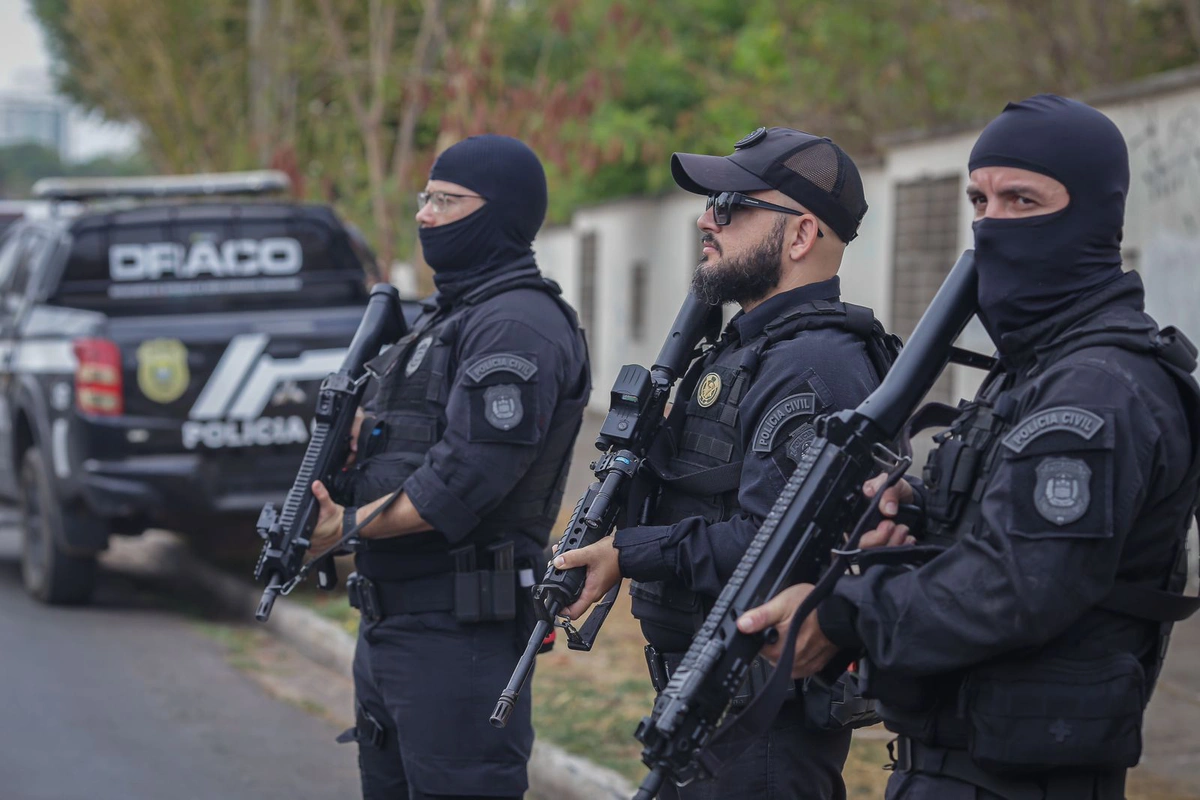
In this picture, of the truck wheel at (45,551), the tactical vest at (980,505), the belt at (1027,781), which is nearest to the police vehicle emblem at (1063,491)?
the tactical vest at (980,505)

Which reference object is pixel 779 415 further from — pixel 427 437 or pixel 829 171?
pixel 427 437

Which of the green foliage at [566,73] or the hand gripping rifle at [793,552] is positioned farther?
the green foliage at [566,73]

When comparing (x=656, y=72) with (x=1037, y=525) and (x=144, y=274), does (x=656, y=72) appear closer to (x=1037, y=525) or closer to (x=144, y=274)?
(x=144, y=274)

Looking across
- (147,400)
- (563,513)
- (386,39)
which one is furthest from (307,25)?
(147,400)

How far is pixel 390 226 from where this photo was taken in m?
10.6

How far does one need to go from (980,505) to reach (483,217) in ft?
5.86

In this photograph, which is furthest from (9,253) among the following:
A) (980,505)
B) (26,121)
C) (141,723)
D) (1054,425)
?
(26,121)

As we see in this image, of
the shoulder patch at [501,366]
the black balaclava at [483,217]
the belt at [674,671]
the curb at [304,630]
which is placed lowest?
the curb at [304,630]

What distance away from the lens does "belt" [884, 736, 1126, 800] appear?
2.22m

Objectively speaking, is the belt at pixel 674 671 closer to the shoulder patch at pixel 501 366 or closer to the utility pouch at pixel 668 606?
the utility pouch at pixel 668 606

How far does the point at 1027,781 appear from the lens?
7.30ft

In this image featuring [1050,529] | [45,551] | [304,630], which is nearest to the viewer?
[1050,529]

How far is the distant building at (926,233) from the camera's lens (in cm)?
738

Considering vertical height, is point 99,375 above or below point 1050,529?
below
